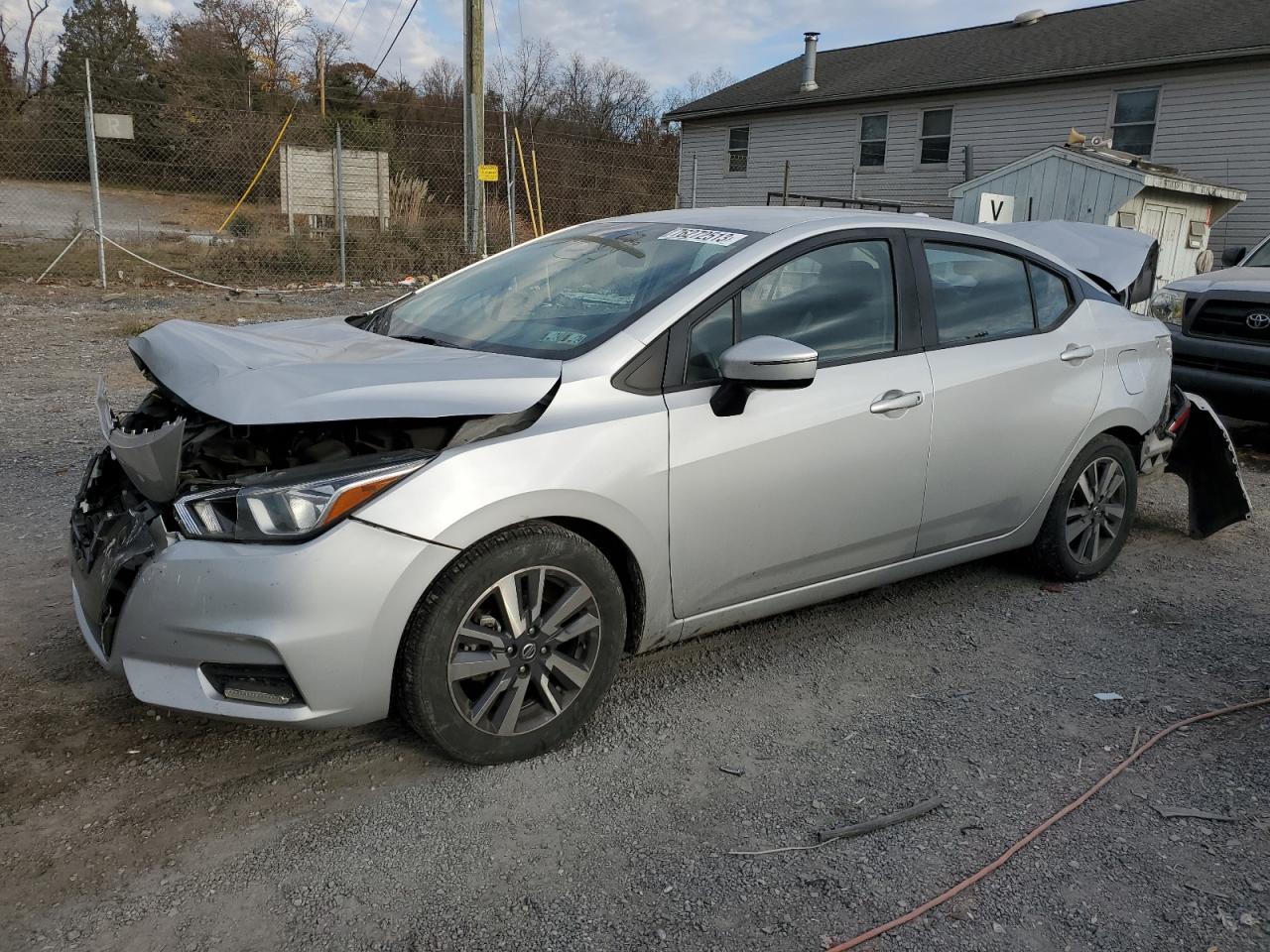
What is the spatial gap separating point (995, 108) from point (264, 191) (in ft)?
48.8

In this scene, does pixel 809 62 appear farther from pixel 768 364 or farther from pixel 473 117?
pixel 768 364

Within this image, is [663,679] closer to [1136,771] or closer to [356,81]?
[1136,771]

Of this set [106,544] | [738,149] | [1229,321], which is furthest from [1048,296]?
[738,149]

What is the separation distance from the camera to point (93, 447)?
19.9 feet

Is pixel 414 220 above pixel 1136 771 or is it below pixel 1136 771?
above

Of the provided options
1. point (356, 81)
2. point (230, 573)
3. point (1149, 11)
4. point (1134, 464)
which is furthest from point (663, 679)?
point (356, 81)

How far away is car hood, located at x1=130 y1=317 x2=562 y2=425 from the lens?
2.65 meters

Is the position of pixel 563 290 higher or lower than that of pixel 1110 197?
lower

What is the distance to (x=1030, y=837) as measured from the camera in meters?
2.66

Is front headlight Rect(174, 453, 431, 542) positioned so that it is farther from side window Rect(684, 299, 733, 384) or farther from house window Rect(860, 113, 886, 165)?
house window Rect(860, 113, 886, 165)

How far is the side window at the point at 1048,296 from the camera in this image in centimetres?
424

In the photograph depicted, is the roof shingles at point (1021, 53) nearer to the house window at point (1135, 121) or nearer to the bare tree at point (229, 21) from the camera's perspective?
the house window at point (1135, 121)

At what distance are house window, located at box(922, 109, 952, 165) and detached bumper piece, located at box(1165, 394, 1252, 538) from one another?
18.0 metres

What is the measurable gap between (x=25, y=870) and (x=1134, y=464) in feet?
15.2
